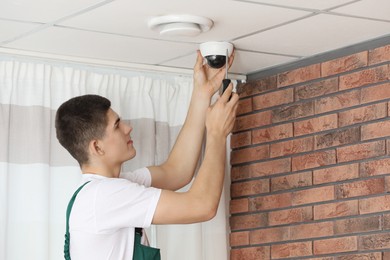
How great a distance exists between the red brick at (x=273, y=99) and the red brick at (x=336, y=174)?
35 cm

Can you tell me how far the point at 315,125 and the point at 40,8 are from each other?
4.02 feet

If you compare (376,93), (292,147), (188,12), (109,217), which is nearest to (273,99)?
(292,147)

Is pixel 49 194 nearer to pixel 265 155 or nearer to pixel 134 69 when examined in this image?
pixel 134 69

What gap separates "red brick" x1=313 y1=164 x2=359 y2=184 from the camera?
364cm

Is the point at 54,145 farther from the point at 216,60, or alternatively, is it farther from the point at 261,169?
the point at 261,169

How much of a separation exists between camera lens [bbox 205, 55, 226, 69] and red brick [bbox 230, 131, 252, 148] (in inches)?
22.1

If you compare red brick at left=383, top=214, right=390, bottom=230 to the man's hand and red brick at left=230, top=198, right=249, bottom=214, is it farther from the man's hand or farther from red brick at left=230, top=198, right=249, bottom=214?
red brick at left=230, top=198, right=249, bottom=214

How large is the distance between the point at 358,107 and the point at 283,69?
463mm

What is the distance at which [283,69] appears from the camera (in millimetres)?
4004

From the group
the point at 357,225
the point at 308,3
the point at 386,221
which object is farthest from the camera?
the point at 357,225

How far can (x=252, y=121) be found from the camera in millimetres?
4152

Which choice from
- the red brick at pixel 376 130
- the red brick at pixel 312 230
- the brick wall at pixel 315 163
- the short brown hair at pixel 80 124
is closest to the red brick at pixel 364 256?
the brick wall at pixel 315 163

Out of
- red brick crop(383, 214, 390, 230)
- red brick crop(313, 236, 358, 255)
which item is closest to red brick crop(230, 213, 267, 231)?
red brick crop(313, 236, 358, 255)

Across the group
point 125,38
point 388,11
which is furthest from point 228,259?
point 388,11
